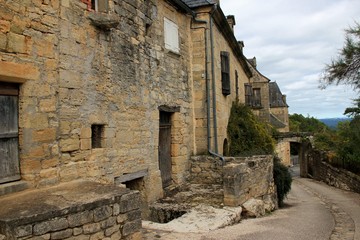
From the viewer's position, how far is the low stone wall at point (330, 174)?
15.6m

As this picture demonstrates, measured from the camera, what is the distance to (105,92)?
5.93 m

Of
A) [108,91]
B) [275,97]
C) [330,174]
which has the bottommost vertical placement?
[330,174]

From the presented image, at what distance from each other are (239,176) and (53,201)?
4657 millimetres

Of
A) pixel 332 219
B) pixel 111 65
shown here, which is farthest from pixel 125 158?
pixel 332 219

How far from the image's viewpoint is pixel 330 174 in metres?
19.3

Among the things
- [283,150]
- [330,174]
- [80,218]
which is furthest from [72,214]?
[283,150]

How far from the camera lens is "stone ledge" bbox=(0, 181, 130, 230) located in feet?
11.0

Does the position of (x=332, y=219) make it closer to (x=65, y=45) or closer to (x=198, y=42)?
(x=198, y=42)

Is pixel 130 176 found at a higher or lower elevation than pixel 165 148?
lower

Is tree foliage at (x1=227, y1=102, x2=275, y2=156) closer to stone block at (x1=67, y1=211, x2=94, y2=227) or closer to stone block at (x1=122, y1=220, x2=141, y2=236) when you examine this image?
stone block at (x1=122, y1=220, x2=141, y2=236)

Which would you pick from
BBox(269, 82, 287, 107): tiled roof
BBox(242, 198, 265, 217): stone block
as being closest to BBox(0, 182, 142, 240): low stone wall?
BBox(242, 198, 265, 217): stone block

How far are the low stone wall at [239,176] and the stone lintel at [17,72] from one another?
476 centimetres

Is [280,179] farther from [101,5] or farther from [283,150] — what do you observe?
[283,150]

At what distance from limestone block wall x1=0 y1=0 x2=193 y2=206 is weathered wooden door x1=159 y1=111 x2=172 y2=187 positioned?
0.88 feet
